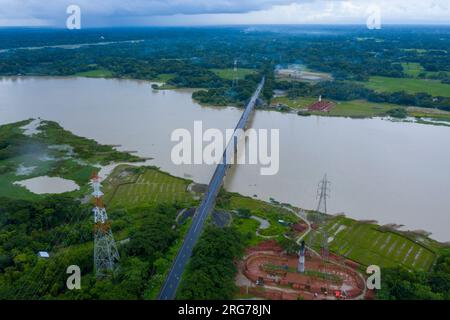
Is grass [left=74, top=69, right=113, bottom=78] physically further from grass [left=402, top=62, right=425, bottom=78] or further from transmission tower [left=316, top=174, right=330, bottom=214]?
transmission tower [left=316, top=174, right=330, bottom=214]

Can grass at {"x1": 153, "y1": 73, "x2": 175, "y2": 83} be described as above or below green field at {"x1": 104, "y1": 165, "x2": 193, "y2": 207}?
above

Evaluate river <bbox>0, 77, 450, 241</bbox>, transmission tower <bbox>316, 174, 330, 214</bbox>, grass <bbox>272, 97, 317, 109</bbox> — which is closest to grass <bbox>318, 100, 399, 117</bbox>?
river <bbox>0, 77, 450, 241</bbox>

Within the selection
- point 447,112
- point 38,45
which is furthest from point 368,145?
point 38,45

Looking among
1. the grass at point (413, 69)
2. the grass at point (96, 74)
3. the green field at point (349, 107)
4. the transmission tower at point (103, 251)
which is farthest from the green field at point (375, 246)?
the grass at point (96, 74)

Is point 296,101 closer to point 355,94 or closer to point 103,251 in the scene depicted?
point 355,94

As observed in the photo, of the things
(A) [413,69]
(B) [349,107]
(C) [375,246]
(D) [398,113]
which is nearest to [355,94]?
(B) [349,107]

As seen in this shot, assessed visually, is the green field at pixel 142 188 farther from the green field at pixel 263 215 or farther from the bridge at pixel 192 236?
the green field at pixel 263 215
